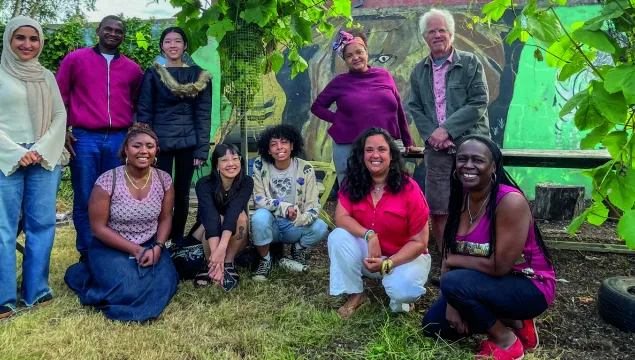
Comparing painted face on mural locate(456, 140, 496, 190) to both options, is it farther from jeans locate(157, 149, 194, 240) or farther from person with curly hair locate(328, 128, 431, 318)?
jeans locate(157, 149, 194, 240)

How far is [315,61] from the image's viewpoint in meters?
7.98

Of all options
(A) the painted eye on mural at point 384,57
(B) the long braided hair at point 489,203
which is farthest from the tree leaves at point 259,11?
(A) the painted eye on mural at point 384,57

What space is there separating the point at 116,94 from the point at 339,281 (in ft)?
7.68

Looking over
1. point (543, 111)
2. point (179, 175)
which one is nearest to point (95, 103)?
point (179, 175)

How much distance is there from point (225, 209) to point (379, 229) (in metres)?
1.33

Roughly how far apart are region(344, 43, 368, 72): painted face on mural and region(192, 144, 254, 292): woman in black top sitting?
1.22m

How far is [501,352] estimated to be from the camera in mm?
2789

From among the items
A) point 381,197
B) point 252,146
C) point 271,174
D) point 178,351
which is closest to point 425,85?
point 381,197

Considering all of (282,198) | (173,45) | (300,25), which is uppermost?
(300,25)

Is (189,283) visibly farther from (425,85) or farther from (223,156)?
(425,85)

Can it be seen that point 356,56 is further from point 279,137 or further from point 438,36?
point 279,137

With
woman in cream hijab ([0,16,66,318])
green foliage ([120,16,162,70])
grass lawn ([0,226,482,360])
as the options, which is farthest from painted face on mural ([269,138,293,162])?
green foliage ([120,16,162,70])

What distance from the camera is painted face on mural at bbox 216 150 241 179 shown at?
13.4 feet

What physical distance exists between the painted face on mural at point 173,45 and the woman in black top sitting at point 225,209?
85cm
